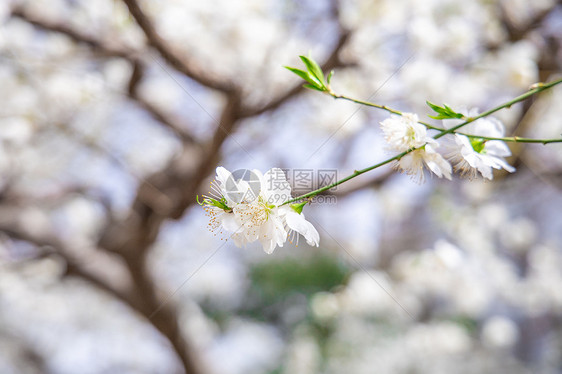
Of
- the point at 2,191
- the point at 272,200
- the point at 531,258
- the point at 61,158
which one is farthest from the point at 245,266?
the point at 272,200

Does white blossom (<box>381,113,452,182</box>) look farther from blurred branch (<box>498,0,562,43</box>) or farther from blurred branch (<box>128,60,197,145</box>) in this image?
blurred branch (<box>498,0,562,43</box>)

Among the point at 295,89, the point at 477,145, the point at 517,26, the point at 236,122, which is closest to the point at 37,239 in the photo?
A: the point at 236,122

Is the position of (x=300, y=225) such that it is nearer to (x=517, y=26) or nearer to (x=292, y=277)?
(x=517, y=26)

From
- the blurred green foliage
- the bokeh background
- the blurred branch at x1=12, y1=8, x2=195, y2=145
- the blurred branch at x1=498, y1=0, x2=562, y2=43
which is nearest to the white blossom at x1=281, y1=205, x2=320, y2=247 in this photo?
the bokeh background

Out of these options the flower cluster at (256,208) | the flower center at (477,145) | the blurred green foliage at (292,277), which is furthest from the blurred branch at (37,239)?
the blurred green foliage at (292,277)

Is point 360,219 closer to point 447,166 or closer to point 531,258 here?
point 531,258
